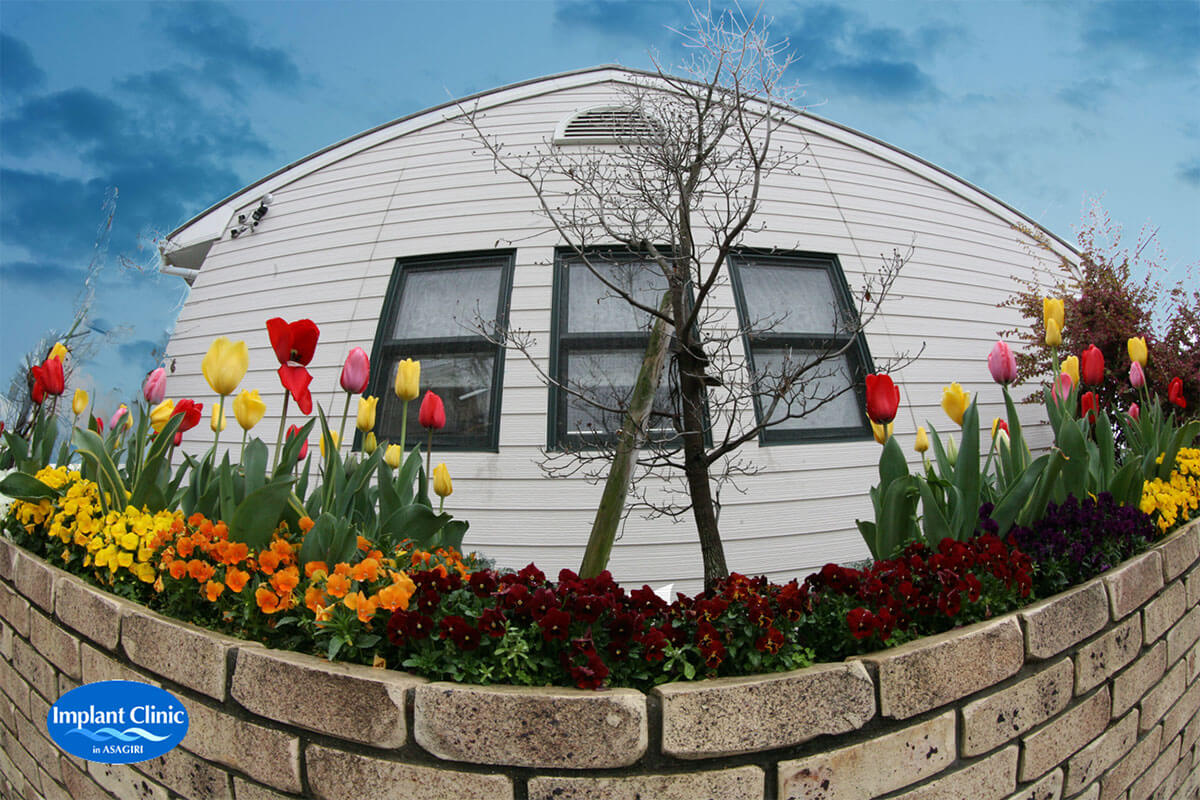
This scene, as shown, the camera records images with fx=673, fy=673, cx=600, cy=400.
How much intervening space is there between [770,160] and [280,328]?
3384 mm

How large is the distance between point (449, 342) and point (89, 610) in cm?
207

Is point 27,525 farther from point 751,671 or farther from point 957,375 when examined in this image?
point 957,375

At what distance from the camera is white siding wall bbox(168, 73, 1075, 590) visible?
3219 millimetres

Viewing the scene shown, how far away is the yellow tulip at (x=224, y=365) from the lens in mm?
1792

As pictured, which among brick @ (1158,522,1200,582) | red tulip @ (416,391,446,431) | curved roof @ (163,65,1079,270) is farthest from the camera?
curved roof @ (163,65,1079,270)

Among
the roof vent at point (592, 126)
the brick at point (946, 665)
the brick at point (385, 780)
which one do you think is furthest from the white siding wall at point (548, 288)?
the brick at point (385, 780)

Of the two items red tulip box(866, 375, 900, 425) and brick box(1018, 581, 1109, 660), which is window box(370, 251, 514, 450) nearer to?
red tulip box(866, 375, 900, 425)

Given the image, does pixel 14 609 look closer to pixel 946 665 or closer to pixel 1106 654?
pixel 946 665

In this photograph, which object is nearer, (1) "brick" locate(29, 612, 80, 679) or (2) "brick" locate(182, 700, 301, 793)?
(2) "brick" locate(182, 700, 301, 793)

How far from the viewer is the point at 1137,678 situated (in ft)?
6.86

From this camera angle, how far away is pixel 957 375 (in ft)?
12.8

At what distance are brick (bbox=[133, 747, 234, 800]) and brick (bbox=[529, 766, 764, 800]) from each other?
2.61 feet

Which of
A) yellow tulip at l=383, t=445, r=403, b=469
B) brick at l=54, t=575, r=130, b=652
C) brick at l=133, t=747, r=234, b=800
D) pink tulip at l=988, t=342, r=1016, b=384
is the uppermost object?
pink tulip at l=988, t=342, r=1016, b=384

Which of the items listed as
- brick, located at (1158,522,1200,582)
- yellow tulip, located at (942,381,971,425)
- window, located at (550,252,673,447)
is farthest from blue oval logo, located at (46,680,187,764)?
brick, located at (1158,522,1200,582)
